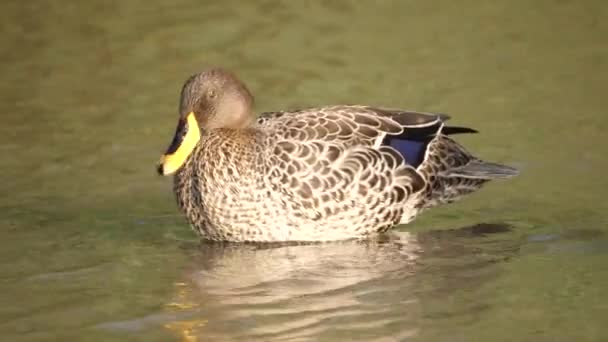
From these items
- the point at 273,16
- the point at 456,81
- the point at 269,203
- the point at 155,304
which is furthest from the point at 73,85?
the point at 155,304

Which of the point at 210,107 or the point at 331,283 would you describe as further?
the point at 210,107

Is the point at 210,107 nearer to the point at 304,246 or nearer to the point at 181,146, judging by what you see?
the point at 181,146

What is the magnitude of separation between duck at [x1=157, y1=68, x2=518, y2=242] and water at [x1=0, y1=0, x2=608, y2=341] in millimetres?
170

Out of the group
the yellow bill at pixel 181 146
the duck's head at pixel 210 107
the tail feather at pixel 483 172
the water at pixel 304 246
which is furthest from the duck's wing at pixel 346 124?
the water at pixel 304 246

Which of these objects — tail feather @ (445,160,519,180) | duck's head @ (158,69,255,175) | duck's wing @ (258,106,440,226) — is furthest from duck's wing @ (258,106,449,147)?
tail feather @ (445,160,519,180)

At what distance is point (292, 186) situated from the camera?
9.69m

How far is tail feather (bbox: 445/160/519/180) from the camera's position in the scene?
33.6ft

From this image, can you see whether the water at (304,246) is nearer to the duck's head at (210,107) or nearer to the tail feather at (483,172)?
the tail feather at (483,172)

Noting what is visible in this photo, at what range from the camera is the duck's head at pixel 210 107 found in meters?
9.87

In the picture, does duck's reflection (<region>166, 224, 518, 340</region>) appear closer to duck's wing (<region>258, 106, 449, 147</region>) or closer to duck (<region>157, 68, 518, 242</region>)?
duck (<region>157, 68, 518, 242</region>)

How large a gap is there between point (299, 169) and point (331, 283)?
1.00m

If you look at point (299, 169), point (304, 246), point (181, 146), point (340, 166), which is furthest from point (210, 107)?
point (304, 246)

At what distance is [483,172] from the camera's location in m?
10.3

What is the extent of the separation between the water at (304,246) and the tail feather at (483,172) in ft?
0.94
